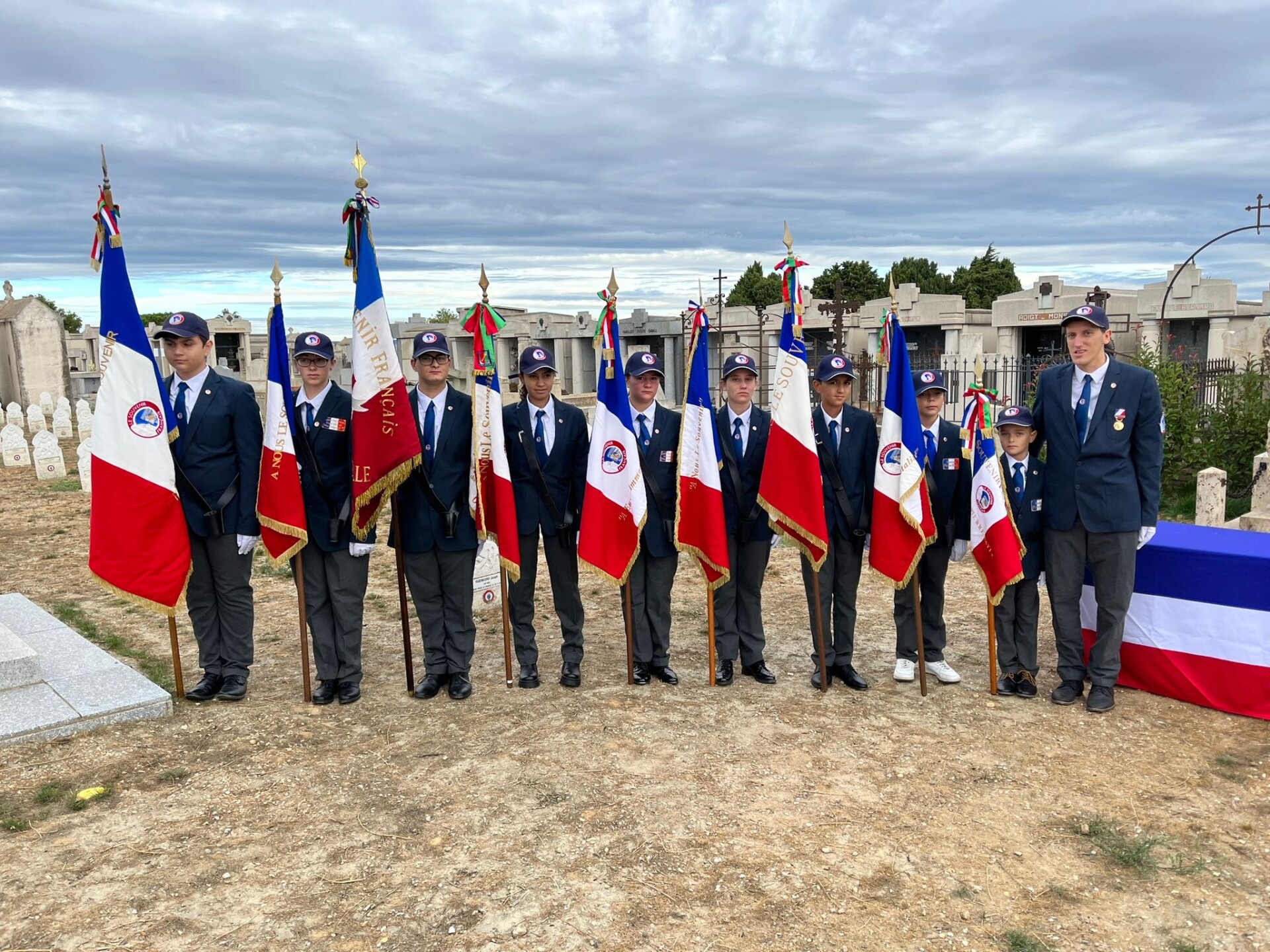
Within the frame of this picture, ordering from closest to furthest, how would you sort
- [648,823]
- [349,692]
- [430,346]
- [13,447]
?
[648,823] < [430,346] < [349,692] < [13,447]

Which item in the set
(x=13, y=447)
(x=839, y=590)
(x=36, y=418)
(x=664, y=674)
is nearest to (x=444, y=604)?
(x=664, y=674)

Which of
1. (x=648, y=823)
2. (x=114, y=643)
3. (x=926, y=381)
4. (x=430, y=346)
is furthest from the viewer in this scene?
(x=114, y=643)

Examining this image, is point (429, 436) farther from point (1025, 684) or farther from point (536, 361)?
point (1025, 684)

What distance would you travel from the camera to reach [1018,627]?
549cm

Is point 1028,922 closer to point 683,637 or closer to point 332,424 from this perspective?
point 683,637

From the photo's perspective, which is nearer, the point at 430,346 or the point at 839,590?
the point at 430,346

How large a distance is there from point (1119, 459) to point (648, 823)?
3.21m

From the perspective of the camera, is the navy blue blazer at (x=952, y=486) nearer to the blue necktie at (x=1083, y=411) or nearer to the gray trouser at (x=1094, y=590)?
the gray trouser at (x=1094, y=590)

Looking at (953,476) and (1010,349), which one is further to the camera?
(1010,349)

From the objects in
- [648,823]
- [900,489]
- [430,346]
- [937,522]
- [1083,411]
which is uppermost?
[430,346]

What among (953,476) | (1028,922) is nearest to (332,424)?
(953,476)

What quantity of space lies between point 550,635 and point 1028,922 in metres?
4.13

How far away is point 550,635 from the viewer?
22.4 ft

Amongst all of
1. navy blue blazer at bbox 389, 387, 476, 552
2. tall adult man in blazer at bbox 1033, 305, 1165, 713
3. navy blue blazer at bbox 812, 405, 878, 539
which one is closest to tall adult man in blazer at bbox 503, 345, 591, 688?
navy blue blazer at bbox 389, 387, 476, 552
